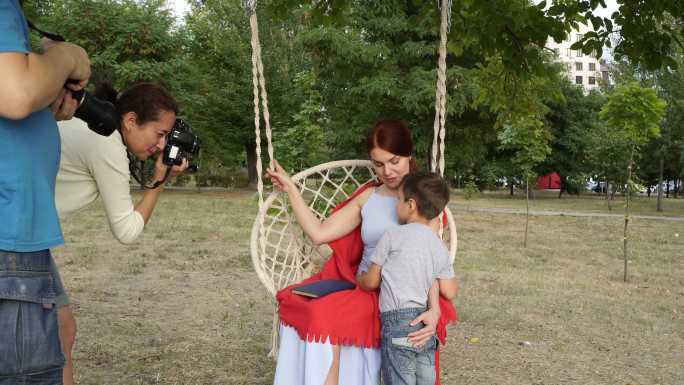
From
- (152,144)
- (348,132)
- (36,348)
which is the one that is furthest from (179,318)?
(348,132)

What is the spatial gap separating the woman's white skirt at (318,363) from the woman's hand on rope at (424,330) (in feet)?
0.76

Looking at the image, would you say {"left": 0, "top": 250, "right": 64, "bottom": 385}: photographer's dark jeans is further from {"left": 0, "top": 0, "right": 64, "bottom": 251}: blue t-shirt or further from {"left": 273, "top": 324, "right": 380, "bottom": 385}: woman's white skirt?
{"left": 273, "top": 324, "right": 380, "bottom": 385}: woman's white skirt

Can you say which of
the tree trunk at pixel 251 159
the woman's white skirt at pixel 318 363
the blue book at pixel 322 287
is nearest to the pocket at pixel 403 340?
the woman's white skirt at pixel 318 363

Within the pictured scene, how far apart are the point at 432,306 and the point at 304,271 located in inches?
43.3

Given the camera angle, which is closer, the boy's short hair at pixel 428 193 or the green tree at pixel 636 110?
the boy's short hair at pixel 428 193

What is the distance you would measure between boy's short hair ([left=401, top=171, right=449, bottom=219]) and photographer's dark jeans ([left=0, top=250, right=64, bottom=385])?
1588 mm

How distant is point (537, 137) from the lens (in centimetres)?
1223

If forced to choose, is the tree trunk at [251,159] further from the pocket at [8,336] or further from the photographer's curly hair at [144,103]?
the pocket at [8,336]

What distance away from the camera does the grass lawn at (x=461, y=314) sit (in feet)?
13.5

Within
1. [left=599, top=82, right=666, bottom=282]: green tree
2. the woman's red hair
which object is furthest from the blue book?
[left=599, top=82, right=666, bottom=282]: green tree

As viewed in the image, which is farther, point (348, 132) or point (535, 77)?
point (348, 132)

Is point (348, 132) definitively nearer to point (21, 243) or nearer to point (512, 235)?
point (512, 235)

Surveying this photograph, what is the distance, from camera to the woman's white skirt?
2.72 m

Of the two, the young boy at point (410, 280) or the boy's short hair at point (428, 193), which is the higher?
the boy's short hair at point (428, 193)
